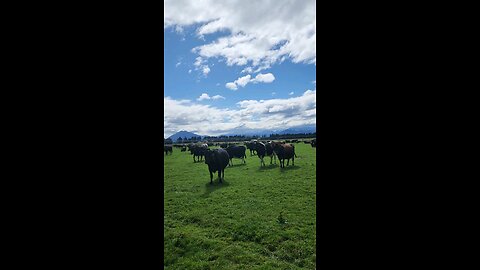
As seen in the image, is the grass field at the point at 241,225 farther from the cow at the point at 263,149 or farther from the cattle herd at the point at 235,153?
the cow at the point at 263,149

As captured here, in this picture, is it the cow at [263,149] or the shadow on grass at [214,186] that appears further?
the cow at [263,149]

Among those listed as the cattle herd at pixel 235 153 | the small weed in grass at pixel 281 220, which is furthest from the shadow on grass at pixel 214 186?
the small weed in grass at pixel 281 220

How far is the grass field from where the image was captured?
4.30 meters

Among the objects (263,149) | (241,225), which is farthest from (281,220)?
(263,149)

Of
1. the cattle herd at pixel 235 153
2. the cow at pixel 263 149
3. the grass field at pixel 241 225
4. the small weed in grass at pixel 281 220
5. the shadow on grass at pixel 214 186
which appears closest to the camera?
the grass field at pixel 241 225

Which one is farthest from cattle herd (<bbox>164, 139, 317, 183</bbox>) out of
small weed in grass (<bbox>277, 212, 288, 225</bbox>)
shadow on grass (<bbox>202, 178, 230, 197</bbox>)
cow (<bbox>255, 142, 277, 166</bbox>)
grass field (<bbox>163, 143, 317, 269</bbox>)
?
small weed in grass (<bbox>277, 212, 288, 225</bbox>)

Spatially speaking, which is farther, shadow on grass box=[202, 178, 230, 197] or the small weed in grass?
shadow on grass box=[202, 178, 230, 197]

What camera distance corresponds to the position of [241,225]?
6.00 m

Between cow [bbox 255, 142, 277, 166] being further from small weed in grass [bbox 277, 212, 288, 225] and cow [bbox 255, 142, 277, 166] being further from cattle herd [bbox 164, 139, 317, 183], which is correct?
small weed in grass [bbox 277, 212, 288, 225]

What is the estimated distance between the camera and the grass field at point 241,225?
14.1ft

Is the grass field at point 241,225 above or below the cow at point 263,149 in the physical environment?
below

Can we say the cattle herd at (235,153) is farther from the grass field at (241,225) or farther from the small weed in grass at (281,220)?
the small weed in grass at (281,220)

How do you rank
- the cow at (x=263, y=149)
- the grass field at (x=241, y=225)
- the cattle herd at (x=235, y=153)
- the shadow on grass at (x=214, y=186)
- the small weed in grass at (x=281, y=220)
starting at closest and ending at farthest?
the grass field at (x=241, y=225) < the small weed in grass at (x=281, y=220) < the shadow on grass at (x=214, y=186) < the cattle herd at (x=235, y=153) < the cow at (x=263, y=149)
